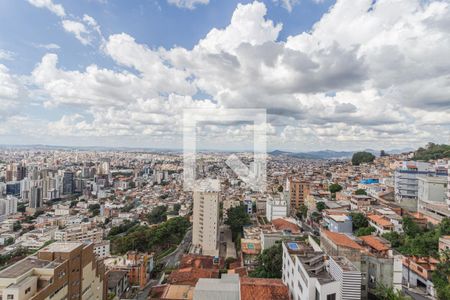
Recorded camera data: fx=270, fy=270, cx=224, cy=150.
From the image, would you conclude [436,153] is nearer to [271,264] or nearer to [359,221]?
[359,221]

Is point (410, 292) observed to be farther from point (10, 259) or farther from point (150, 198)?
point (150, 198)

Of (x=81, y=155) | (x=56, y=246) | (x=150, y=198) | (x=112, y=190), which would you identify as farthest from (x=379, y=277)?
(x=81, y=155)

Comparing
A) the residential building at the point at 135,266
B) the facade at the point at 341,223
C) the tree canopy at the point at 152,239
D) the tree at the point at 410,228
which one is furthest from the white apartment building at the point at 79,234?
the tree at the point at 410,228

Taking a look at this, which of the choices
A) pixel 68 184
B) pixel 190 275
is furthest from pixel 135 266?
pixel 68 184

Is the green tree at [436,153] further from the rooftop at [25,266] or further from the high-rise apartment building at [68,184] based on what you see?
the high-rise apartment building at [68,184]

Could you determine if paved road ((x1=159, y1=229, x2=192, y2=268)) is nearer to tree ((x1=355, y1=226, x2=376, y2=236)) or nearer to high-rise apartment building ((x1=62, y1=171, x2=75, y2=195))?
tree ((x1=355, y1=226, x2=376, y2=236))
